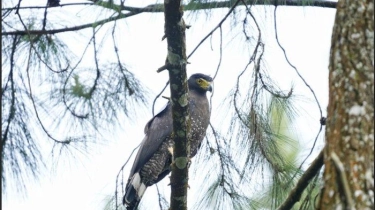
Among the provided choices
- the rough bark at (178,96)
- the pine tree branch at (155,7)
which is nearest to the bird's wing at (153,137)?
the pine tree branch at (155,7)

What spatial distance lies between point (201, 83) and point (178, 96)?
78.9 inches

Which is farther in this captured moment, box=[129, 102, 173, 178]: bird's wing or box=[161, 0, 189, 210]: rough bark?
box=[129, 102, 173, 178]: bird's wing

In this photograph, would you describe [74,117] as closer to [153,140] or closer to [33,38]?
[33,38]

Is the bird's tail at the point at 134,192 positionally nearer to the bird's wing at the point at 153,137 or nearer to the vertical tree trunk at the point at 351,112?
Answer: the bird's wing at the point at 153,137

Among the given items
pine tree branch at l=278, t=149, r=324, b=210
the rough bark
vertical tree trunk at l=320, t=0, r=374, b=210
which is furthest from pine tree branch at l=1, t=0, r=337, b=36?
vertical tree trunk at l=320, t=0, r=374, b=210

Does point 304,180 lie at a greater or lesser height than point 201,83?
lesser

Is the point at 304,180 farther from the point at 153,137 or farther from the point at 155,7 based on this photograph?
the point at 153,137

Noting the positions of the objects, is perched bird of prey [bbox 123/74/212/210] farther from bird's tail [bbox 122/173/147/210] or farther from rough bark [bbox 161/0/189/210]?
rough bark [bbox 161/0/189/210]

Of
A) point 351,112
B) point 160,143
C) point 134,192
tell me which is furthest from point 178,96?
point 160,143

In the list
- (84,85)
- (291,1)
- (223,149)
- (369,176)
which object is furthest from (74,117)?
(369,176)

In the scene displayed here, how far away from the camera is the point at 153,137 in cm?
546

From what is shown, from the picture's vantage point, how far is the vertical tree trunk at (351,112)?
2.29 m

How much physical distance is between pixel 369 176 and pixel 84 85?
193 cm

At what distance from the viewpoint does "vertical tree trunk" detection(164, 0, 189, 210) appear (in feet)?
11.3
